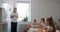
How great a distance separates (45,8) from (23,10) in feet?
3.03

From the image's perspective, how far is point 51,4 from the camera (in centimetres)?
522

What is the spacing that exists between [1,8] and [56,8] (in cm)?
211

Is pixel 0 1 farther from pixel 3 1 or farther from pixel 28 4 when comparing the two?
pixel 28 4

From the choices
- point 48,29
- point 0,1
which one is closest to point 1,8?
point 0,1

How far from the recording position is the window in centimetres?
543

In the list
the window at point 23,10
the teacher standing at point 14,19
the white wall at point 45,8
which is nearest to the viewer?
the teacher standing at point 14,19

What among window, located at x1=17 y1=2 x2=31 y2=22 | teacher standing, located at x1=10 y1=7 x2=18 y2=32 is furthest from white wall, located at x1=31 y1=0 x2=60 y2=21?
teacher standing, located at x1=10 y1=7 x2=18 y2=32

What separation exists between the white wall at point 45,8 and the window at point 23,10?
25 cm

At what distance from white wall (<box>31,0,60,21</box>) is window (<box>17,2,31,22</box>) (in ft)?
0.81

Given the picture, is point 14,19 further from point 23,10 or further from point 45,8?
point 45,8

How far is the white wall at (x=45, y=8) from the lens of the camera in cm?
521

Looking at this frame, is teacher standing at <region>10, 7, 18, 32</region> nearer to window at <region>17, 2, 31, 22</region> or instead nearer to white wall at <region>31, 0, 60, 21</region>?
window at <region>17, 2, 31, 22</region>

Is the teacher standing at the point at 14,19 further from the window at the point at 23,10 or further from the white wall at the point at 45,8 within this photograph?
the white wall at the point at 45,8

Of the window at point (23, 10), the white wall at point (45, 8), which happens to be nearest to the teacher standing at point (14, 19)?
the window at point (23, 10)
